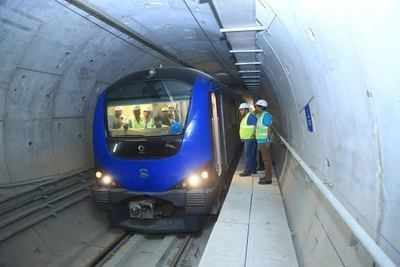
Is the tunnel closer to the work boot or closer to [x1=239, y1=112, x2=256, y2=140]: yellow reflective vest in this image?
the work boot

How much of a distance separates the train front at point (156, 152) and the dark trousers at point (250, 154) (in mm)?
2401

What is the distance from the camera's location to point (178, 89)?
5230mm

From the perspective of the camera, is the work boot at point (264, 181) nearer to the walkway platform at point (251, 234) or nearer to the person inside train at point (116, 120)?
the walkway platform at point (251, 234)

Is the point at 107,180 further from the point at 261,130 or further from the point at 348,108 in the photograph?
the point at 348,108

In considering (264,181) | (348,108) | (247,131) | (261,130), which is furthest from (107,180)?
(348,108)

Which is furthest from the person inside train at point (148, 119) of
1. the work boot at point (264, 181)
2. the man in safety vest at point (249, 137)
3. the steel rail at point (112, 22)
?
the work boot at point (264, 181)

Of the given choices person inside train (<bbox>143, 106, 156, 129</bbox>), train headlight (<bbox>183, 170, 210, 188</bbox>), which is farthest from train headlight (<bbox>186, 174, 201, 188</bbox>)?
person inside train (<bbox>143, 106, 156, 129</bbox>)

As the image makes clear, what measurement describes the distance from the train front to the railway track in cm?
33

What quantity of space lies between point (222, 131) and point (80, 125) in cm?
319

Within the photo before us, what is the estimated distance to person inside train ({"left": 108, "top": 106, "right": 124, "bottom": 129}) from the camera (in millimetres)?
5410

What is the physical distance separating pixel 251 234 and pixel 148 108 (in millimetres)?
2613

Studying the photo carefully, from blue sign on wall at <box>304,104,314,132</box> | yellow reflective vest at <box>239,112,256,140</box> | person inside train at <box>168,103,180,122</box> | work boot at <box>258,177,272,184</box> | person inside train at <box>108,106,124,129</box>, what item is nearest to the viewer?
blue sign on wall at <box>304,104,314,132</box>

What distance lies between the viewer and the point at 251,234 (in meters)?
4.25

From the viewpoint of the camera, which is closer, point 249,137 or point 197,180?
point 197,180
